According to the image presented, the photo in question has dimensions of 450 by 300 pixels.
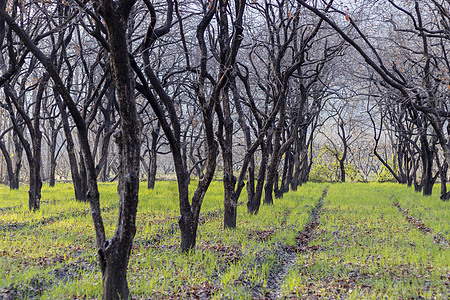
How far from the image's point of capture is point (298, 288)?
17.8 feet

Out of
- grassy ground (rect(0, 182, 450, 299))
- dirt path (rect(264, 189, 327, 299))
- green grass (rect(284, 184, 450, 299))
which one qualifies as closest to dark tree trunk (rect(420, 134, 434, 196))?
grassy ground (rect(0, 182, 450, 299))

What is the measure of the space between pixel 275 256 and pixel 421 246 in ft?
9.92

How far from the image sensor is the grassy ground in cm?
530

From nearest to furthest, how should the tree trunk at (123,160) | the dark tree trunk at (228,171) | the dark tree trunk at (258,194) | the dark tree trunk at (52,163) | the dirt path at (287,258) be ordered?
the tree trunk at (123,160) → the dirt path at (287,258) → the dark tree trunk at (228,171) → the dark tree trunk at (258,194) → the dark tree trunk at (52,163)

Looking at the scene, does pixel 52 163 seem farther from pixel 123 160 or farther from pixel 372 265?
pixel 372 265

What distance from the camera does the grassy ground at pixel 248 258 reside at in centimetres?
530

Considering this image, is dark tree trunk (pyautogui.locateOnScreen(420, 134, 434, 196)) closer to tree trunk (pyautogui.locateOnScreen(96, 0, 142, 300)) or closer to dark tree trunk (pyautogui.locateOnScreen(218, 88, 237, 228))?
dark tree trunk (pyautogui.locateOnScreen(218, 88, 237, 228))

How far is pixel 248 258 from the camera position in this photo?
6.71 m

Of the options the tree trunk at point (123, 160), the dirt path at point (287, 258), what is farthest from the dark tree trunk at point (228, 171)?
the tree trunk at point (123, 160)

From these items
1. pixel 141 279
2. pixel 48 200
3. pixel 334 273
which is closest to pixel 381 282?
pixel 334 273

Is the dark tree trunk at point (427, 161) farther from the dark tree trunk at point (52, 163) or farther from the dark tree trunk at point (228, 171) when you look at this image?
the dark tree trunk at point (52, 163)

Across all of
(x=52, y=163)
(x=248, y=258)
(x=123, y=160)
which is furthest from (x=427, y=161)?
(x=52, y=163)

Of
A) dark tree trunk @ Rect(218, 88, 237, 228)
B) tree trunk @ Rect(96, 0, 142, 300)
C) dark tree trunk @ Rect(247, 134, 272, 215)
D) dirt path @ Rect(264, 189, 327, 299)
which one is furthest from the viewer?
dark tree trunk @ Rect(247, 134, 272, 215)

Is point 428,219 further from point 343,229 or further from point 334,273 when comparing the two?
point 334,273
